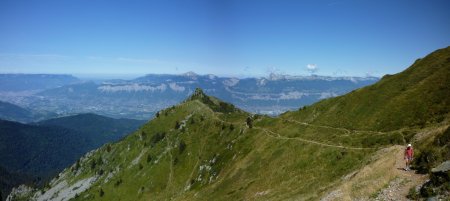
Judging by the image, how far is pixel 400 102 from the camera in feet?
339

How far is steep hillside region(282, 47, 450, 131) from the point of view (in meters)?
89.8

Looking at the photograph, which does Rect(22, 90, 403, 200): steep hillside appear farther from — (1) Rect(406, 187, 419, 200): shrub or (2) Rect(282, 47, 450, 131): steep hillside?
(1) Rect(406, 187, 419, 200): shrub

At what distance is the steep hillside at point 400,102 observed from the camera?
89.8 metres

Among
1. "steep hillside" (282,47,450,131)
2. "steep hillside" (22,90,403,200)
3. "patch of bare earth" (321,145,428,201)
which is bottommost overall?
"steep hillside" (22,90,403,200)

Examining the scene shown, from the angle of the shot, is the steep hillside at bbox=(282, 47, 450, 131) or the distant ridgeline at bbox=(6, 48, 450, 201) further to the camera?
the steep hillside at bbox=(282, 47, 450, 131)

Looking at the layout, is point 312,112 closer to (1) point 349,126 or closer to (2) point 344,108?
(2) point 344,108

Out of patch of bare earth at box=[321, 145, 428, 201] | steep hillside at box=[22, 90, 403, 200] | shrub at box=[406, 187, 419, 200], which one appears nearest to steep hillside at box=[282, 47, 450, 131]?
steep hillside at box=[22, 90, 403, 200]

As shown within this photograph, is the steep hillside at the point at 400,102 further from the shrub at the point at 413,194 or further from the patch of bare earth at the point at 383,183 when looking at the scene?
the shrub at the point at 413,194

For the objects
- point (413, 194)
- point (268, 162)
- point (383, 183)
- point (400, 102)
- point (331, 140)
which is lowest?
point (268, 162)

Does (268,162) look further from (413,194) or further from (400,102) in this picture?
(413,194)

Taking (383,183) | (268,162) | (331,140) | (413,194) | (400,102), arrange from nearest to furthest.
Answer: (413,194)
(383,183)
(331,140)
(400,102)
(268,162)

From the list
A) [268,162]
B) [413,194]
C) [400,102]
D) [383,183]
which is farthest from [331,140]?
[413,194]

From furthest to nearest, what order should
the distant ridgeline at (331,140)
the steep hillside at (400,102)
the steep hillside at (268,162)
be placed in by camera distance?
the steep hillside at (400,102)
the steep hillside at (268,162)
the distant ridgeline at (331,140)

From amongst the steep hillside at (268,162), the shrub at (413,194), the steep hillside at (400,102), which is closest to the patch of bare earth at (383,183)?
the shrub at (413,194)
